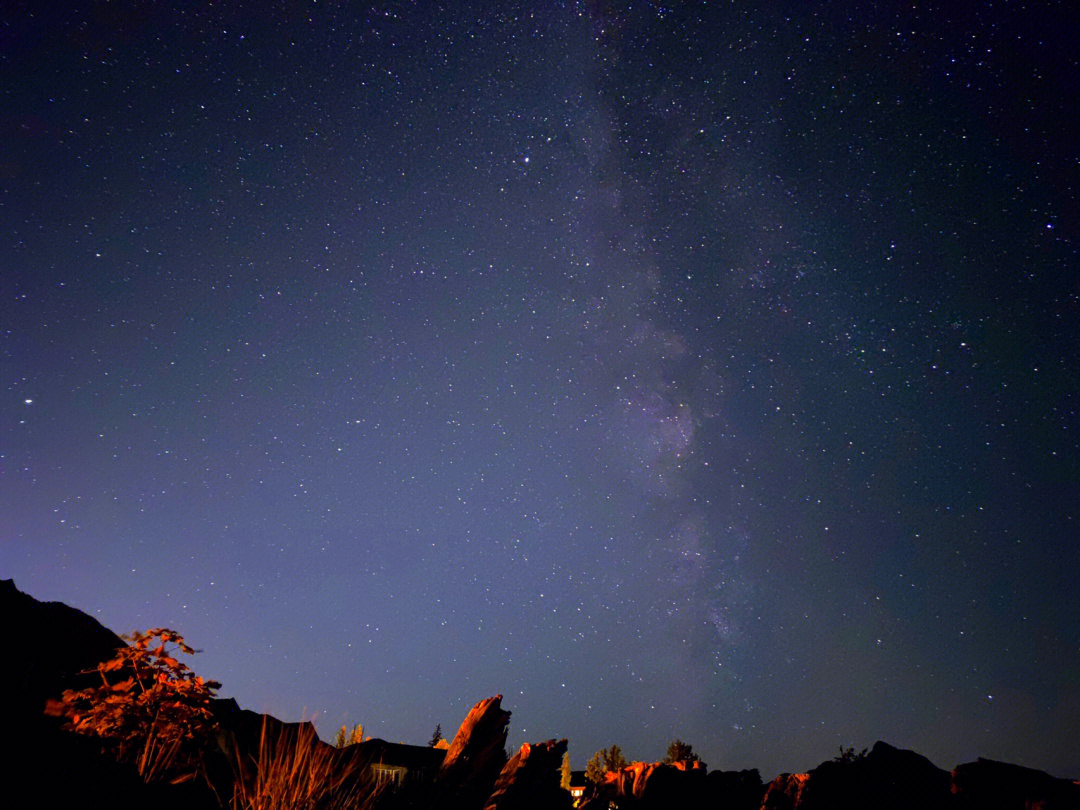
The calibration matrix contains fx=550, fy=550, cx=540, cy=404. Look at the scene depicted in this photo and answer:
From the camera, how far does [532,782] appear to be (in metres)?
9.91

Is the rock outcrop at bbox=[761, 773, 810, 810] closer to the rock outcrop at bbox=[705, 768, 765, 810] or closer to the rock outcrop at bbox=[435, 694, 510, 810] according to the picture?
the rock outcrop at bbox=[705, 768, 765, 810]

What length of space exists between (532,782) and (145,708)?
23.2 feet

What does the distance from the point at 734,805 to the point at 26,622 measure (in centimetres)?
1378

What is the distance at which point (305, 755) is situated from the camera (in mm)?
5348

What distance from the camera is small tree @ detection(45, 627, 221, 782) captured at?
5094 millimetres

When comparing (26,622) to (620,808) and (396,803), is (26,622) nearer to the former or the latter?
(396,803)

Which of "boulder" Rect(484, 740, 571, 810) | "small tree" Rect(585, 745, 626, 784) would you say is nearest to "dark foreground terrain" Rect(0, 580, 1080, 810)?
"boulder" Rect(484, 740, 571, 810)

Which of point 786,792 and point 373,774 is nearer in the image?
point 373,774

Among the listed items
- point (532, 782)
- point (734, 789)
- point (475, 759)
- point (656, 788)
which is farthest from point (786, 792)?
point (475, 759)

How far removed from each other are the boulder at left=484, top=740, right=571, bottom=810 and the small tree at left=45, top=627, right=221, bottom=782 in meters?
5.84

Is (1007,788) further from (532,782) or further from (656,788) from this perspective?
(532,782)

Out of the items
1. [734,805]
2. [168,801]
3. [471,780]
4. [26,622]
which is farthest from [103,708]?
[734,805]

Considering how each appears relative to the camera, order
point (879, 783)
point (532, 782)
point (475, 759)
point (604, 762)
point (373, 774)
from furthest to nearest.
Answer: point (604, 762), point (879, 783), point (532, 782), point (475, 759), point (373, 774)

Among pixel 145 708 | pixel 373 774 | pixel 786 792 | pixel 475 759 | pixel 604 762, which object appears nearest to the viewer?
pixel 145 708
